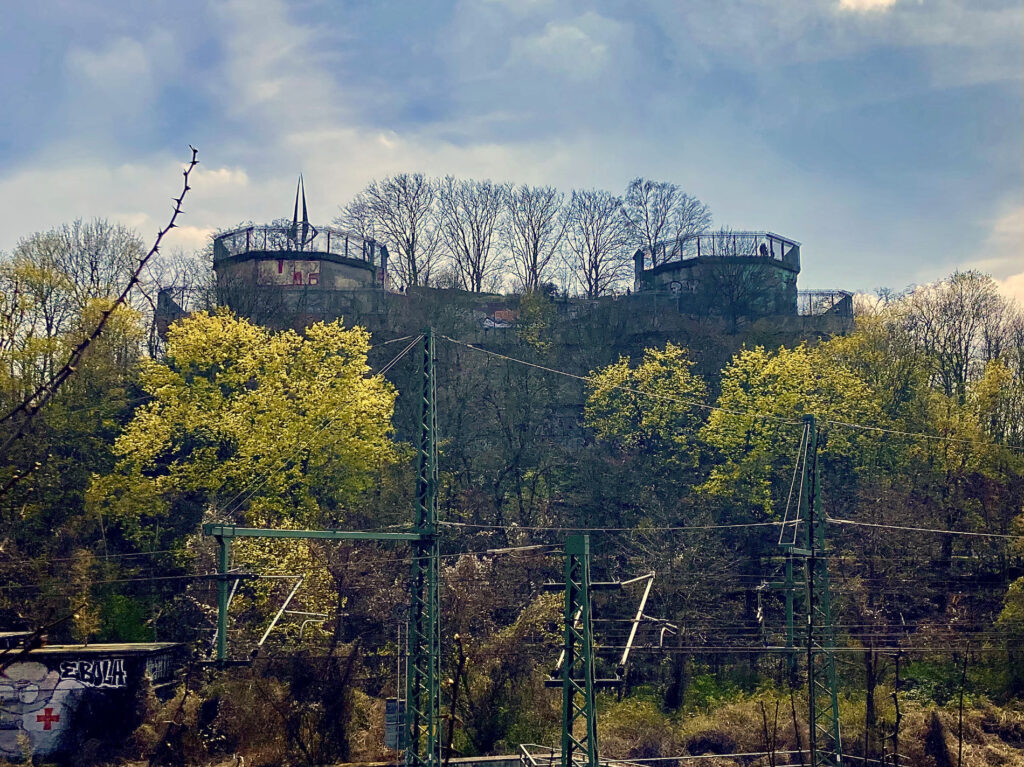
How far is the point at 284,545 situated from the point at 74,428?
10.8 meters

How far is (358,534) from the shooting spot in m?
18.1

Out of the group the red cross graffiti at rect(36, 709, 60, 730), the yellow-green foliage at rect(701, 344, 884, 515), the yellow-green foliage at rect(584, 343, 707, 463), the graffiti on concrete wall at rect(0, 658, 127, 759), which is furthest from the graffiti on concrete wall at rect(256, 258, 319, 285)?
the red cross graffiti at rect(36, 709, 60, 730)

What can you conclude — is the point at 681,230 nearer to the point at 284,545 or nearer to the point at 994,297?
the point at 994,297

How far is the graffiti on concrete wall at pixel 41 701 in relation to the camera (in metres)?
24.3

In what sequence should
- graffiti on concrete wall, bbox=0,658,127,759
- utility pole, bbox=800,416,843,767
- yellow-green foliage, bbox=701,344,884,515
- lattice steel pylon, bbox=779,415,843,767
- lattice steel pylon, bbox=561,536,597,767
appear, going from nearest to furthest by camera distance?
lattice steel pylon, bbox=561,536,597,767
utility pole, bbox=800,416,843,767
lattice steel pylon, bbox=779,415,843,767
graffiti on concrete wall, bbox=0,658,127,759
yellow-green foliage, bbox=701,344,884,515

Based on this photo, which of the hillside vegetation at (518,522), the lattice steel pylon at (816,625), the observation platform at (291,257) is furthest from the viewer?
the observation platform at (291,257)

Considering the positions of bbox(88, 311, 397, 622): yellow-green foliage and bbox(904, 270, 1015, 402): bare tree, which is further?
bbox(904, 270, 1015, 402): bare tree

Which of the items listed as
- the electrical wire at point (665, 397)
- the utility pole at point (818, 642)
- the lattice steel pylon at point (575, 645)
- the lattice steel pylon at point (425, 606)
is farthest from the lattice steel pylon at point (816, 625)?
the electrical wire at point (665, 397)

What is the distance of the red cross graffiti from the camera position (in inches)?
973

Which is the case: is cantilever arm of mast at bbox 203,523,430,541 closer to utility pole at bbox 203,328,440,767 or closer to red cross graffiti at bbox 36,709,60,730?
utility pole at bbox 203,328,440,767

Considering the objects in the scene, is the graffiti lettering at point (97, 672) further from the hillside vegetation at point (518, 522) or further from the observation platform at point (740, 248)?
the observation platform at point (740, 248)

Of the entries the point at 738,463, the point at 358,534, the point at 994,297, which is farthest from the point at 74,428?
the point at 994,297

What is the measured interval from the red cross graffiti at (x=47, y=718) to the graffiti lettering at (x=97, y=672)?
89cm

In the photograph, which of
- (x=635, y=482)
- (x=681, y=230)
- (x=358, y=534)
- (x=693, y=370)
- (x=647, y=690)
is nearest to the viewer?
(x=358, y=534)
